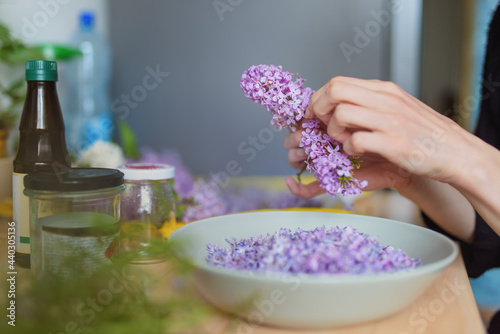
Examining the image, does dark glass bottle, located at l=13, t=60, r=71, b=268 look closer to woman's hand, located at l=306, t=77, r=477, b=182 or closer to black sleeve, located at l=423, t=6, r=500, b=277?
woman's hand, located at l=306, t=77, r=477, b=182

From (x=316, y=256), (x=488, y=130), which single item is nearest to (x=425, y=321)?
(x=316, y=256)

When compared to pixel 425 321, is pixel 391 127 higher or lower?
higher

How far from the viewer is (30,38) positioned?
1519 millimetres

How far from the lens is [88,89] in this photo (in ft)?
5.75

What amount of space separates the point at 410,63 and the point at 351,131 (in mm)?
1274

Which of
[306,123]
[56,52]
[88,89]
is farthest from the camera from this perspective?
[88,89]

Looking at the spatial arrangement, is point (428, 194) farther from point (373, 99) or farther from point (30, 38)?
point (30, 38)

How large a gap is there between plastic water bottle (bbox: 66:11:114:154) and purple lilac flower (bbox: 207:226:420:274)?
1176 millimetres

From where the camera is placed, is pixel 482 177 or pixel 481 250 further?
pixel 481 250

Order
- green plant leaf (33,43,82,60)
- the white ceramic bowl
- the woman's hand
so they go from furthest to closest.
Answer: green plant leaf (33,43,82,60), the woman's hand, the white ceramic bowl

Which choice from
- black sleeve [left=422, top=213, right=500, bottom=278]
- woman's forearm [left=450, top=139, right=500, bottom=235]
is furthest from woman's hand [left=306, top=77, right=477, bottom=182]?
black sleeve [left=422, top=213, right=500, bottom=278]

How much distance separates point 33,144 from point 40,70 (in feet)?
0.35

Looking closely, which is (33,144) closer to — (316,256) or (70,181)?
(70,181)

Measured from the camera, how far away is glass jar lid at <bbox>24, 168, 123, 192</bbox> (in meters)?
0.53
